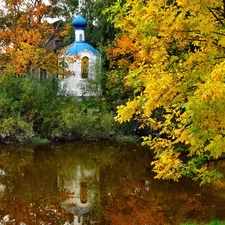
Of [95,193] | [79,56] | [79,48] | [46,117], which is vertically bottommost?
[95,193]

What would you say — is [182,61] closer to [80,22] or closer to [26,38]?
[26,38]

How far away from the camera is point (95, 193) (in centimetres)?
1216

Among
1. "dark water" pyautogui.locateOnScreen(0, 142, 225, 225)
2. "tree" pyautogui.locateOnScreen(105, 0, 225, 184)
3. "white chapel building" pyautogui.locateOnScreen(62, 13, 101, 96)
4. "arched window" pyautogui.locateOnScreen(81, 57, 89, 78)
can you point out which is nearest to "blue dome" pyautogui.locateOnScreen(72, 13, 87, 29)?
"white chapel building" pyautogui.locateOnScreen(62, 13, 101, 96)

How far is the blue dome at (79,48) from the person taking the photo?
29.8m

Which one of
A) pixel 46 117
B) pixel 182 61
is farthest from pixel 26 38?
pixel 182 61

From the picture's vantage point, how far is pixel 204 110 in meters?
5.09

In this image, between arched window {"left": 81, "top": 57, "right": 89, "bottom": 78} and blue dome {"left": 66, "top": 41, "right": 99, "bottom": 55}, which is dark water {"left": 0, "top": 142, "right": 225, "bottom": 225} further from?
blue dome {"left": 66, "top": 41, "right": 99, "bottom": 55}

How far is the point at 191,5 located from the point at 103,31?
24487 millimetres

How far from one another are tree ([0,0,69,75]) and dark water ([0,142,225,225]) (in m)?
8.28

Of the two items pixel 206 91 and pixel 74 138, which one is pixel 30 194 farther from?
pixel 74 138

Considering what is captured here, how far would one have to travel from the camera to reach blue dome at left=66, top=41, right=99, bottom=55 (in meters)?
29.8

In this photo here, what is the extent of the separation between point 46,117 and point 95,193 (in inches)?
423

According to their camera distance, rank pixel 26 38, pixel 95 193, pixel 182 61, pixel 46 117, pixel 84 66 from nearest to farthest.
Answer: pixel 182 61, pixel 95 193, pixel 46 117, pixel 26 38, pixel 84 66

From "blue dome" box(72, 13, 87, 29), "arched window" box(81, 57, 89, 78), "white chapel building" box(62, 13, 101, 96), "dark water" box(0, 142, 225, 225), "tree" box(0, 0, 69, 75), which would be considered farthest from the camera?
"arched window" box(81, 57, 89, 78)
